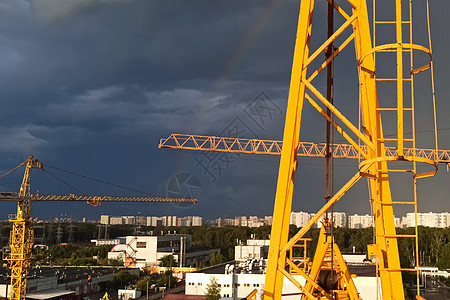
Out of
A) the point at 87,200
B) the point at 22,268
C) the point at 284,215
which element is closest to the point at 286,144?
the point at 284,215

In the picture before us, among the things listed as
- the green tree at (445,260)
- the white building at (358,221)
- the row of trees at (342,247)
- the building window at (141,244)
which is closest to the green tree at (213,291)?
the row of trees at (342,247)

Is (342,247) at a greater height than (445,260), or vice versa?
(342,247)

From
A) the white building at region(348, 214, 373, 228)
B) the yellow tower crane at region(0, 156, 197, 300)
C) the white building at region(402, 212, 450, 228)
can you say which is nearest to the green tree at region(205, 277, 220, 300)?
the yellow tower crane at region(0, 156, 197, 300)

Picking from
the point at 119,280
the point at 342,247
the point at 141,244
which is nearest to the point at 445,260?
Answer: the point at 342,247

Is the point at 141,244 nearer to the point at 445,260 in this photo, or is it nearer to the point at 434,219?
the point at 445,260

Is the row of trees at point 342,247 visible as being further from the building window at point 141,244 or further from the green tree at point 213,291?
the green tree at point 213,291

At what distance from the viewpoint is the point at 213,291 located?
115 ft

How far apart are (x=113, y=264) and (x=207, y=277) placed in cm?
3167

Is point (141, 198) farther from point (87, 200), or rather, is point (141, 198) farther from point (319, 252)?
point (319, 252)

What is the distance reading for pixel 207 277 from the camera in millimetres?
38719

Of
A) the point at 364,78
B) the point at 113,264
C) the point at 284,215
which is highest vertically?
the point at 364,78

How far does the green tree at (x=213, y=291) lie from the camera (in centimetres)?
3389

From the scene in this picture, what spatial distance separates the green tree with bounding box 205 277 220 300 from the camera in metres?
33.9

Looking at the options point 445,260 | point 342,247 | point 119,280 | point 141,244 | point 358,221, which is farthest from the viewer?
point 358,221
